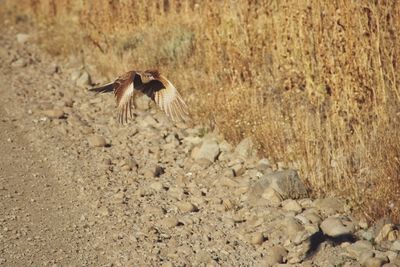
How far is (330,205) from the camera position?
5664 millimetres

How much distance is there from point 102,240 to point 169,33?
376cm

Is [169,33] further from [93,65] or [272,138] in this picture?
[272,138]

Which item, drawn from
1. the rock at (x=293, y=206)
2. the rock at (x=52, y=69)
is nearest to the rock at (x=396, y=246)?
the rock at (x=293, y=206)

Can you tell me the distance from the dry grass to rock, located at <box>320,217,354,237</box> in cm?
19

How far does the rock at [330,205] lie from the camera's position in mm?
5618

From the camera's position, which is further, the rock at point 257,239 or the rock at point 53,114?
the rock at point 53,114

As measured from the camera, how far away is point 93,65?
887cm

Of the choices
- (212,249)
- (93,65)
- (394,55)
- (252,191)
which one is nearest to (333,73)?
(394,55)

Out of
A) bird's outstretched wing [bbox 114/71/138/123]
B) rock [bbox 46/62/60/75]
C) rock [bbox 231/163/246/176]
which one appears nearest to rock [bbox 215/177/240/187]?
rock [bbox 231/163/246/176]

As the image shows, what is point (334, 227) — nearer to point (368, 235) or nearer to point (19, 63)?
point (368, 235)

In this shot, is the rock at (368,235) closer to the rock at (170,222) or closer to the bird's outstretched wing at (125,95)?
the rock at (170,222)

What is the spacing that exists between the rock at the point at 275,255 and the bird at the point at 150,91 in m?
1.05

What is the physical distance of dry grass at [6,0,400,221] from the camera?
19.1 ft

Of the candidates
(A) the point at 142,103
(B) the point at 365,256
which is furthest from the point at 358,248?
(A) the point at 142,103
